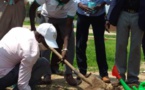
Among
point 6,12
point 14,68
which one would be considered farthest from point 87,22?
point 14,68

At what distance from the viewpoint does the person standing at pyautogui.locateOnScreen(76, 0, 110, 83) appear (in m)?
6.55

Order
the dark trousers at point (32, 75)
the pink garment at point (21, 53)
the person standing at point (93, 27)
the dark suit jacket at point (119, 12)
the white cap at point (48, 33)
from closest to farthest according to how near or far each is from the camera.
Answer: the pink garment at point (21, 53) < the white cap at point (48, 33) < the dark trousers at point (32, 75) < the dark suit jacket at point (119, 12) < the person standing at point (93, 27)

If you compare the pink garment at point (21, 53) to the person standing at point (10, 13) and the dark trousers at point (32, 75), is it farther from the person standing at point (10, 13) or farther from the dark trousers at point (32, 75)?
the person standing at point (10, 13)

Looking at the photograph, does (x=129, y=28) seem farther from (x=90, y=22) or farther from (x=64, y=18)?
(x=64, y=18)

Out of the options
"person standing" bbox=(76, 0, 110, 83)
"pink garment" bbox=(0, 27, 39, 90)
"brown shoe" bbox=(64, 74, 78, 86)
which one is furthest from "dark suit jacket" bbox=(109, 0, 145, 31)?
"pink garment" bbox=(0, 27, 39, 90)

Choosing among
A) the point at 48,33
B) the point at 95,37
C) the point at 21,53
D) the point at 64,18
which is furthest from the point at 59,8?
the point at 21,53

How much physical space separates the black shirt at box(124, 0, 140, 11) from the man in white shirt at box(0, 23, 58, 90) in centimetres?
157

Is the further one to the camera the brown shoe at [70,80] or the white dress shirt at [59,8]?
the brown shoe at [70,80]

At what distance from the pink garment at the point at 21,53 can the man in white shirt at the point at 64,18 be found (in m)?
1.06

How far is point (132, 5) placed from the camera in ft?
20.2

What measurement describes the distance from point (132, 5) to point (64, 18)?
1087 mm

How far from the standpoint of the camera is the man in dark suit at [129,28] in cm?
616

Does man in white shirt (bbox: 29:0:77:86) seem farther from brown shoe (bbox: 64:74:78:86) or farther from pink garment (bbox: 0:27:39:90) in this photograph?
pink garment (bbox: 0:27:39:90)

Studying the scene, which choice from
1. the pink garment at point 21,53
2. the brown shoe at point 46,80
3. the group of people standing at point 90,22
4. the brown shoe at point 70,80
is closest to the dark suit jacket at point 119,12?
the group of people standing at point 90,22
